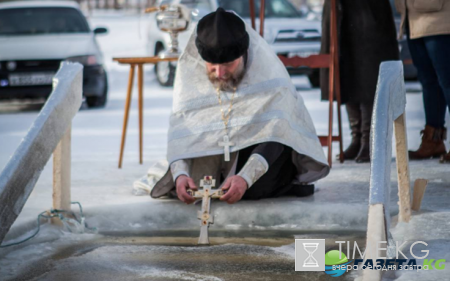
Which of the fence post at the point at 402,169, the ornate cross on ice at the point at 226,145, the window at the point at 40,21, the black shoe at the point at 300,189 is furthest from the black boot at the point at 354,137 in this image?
the window at the point at 40,21

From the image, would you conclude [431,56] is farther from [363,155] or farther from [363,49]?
[363,155]

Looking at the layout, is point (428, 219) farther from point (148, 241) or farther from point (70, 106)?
point (70, 106)

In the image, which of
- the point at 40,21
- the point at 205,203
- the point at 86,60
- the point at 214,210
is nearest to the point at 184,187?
the point at 205,203

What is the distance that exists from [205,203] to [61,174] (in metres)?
0.86

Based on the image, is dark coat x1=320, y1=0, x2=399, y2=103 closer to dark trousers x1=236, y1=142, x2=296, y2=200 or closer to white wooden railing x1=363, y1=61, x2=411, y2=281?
dark trousers x1=236, y1=142, x2=296, y2=200

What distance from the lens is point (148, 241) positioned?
14.3 feet

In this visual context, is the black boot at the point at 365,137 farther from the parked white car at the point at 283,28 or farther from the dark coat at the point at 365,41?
the parked white car at the point at 283,28

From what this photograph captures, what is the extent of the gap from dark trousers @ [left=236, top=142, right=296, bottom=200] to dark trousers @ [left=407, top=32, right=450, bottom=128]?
1.36 meters

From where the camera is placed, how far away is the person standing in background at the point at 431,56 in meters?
5.56

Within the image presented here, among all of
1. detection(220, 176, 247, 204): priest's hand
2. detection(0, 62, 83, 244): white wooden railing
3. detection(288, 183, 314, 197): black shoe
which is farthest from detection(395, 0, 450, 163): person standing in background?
detection(0, 62, 83, 244): white wooden railing

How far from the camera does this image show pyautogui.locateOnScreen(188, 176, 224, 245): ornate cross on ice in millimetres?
4113

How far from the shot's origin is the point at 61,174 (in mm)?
4539

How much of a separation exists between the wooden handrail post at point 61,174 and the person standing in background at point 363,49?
2354 millimetres

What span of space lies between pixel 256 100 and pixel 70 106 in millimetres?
1016
